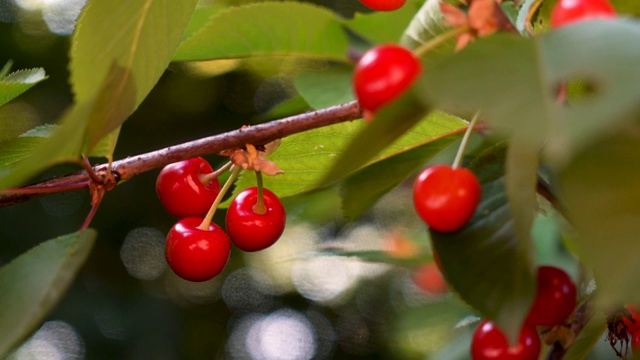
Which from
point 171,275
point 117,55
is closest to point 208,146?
point 117,55

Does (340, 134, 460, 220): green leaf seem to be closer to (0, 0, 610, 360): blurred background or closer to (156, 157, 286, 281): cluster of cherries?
(156, 157, 286, 281): cluster of cherries

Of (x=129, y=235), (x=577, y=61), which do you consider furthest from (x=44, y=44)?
(x=577, y=61)

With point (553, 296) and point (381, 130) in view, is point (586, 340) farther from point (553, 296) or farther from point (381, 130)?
point (381, 130)

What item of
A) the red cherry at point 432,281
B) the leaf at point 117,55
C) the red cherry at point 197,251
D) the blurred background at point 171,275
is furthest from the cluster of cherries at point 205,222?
the blurred background at point 171,275

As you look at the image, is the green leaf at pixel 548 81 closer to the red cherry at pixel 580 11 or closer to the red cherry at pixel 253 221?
the red cherry at pixel 580 11

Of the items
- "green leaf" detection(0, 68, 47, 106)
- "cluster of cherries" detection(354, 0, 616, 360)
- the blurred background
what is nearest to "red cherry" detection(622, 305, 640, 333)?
"cluster of cherries" detection(354, 0, 616, 360)

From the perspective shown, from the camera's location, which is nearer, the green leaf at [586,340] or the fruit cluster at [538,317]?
the fruit cluster at [538,317]

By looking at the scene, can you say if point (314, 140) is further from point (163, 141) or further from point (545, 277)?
point (163, 141)

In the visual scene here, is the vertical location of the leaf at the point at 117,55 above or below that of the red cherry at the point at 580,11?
below
